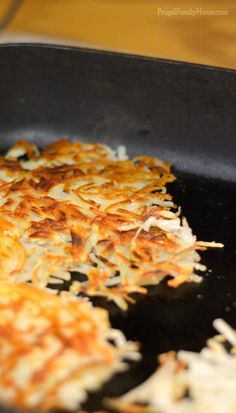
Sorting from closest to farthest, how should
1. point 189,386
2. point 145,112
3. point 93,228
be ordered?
1. point 189,386
2. point 93,228
3. point 145,112

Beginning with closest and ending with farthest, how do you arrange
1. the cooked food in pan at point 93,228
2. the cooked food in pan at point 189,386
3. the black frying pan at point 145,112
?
the cooked food in pan at point 189,386, the cooked food in pan at point 93,228, the black frying pan at point 145,112

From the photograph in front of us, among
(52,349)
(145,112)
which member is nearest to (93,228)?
(52,349)

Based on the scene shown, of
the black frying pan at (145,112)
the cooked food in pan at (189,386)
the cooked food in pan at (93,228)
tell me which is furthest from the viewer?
the black frying pan at (145,112)

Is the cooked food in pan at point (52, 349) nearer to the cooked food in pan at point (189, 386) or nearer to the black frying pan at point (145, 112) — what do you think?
the cooked food in pan at point (189, 386)

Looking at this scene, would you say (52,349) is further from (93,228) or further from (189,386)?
(93,228)

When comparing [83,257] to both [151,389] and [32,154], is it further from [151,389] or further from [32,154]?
[32,154]

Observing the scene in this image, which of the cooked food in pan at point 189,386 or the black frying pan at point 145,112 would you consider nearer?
Answer: the cooked food in pan at point 189,386

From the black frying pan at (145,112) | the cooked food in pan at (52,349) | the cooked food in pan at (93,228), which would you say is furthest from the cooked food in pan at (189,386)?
the black frying pan at (145,112)
